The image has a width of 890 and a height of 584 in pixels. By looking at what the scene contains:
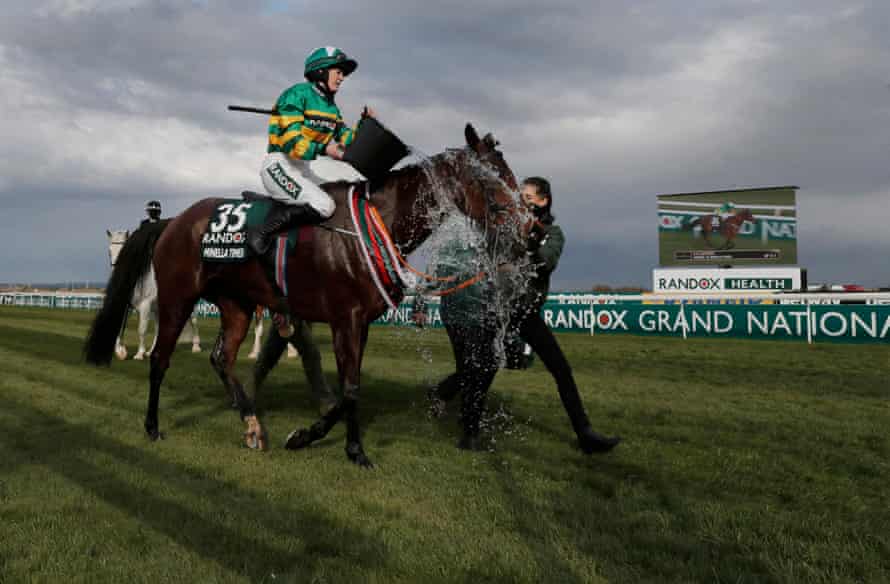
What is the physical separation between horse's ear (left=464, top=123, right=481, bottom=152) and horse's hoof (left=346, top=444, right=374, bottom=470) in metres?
2.13

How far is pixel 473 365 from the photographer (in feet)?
15.4

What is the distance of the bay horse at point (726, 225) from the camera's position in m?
36.2

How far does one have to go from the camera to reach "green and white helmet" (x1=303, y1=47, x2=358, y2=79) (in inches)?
179

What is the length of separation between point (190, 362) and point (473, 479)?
7.60 meters

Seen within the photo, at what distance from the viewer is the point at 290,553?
2764 mm

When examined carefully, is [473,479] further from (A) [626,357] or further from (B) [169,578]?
(A) [626,357]

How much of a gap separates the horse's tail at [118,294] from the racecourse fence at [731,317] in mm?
5147

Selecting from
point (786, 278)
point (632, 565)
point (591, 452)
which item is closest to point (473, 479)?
point (591, 452)

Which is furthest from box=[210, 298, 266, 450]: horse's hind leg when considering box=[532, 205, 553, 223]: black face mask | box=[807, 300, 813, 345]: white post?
box=[807, 300, 813, 345]: white post

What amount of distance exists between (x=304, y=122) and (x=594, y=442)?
300cm

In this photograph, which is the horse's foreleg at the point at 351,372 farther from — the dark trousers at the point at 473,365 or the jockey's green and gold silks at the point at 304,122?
the jockey's green and gold silks at the point at 304,122

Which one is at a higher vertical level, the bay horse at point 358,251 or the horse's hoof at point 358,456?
the bay horse at point 358,251

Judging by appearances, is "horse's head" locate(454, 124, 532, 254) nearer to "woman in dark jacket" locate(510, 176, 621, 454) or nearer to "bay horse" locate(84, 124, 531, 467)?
"bay horse" locate(84, 124, 531, 467)

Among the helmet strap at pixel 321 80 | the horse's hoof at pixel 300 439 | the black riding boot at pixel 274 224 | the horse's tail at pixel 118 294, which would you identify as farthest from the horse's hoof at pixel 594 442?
the horse's tail at pixel 118 294
